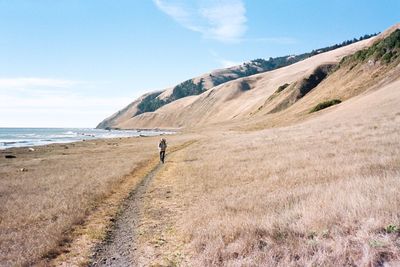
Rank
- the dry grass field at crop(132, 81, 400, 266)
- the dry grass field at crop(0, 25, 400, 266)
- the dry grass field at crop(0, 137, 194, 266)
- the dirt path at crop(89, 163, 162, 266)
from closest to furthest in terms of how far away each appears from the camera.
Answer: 1. the dry grass field at crop(132, 81, 400, 266)
2. the dry grass field at crop(0, 25, 400, 266)
3. the dirt path at crop(89, 163, 162, 266)
4. the dry grass field at crop(0, 137, 194, 266)

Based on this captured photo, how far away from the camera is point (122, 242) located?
34.6 ft

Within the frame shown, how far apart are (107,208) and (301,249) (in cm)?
956

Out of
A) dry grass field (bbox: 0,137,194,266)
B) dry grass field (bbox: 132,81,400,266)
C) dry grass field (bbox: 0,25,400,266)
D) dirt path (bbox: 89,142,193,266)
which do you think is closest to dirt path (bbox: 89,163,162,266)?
dirt path (bbox: 89,142,193,266)

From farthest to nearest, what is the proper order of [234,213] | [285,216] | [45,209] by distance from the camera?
[45,209], [234,213], [285,216]

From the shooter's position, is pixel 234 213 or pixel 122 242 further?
pixel 234 213

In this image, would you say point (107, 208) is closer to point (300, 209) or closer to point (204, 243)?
point (204, 243)

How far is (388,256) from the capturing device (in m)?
6.54

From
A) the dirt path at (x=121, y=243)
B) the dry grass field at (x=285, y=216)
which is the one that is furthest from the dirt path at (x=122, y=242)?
the dry grass field at (x=285, y=216)

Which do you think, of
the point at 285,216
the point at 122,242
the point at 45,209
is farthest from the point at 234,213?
the point at 45,209

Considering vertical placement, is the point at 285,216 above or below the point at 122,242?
above

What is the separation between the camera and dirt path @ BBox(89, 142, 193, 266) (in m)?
9.12

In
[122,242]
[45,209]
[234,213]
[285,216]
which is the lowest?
[122,242]

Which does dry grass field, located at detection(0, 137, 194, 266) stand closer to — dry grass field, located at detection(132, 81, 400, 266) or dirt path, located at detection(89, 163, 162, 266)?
dirt path, located at detection(89, 163, 162, 266)

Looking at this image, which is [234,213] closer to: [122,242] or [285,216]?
[285,216]
